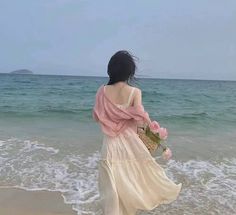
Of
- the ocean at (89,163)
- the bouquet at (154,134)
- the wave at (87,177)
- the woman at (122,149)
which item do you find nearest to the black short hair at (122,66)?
the woman at (122,149)

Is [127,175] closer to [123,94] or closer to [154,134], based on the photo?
[154,134]

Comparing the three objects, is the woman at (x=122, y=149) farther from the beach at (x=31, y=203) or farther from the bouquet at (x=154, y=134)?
the beach at (x=31, y=203)

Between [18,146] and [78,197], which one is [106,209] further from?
[18,146]

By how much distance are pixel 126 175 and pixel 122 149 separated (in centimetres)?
21

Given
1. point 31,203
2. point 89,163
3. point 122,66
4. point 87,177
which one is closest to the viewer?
point 122,66

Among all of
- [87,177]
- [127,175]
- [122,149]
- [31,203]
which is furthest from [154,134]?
[87,177]

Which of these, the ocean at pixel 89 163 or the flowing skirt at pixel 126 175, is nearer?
the flowing skirt at pixel 126 175

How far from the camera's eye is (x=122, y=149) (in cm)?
323

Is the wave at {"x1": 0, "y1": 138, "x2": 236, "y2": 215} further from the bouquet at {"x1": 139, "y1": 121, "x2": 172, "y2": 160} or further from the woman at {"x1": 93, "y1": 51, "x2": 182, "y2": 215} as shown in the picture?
the bouquet at {"x1": 139, "y1": 121, "x2": 172, "y2": 160}

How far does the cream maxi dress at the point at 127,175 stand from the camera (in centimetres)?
322

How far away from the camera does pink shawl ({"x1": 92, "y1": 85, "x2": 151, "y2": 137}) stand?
317cm

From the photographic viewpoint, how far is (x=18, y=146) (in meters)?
8.05

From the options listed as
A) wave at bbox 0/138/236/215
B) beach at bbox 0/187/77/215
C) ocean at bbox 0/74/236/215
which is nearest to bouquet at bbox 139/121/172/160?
ocean at bbox 0/74/236/215

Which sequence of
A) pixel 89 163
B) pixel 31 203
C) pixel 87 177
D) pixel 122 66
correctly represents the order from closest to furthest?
pixel 122 66 → pixel 31 203 → pixel 87 177 → pixel 89 163
